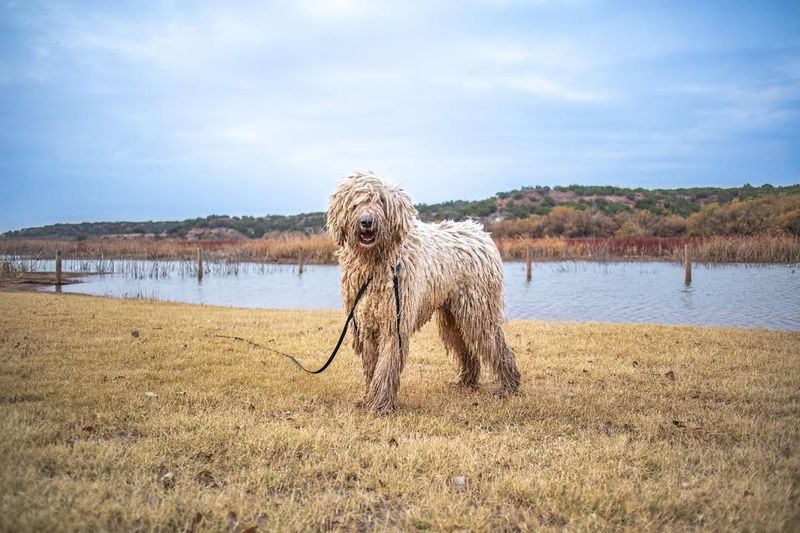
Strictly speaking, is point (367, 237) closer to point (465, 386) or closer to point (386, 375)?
point (386, 375)

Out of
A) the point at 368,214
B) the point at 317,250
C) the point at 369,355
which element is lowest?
the point at 369,355

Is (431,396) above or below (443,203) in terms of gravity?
below

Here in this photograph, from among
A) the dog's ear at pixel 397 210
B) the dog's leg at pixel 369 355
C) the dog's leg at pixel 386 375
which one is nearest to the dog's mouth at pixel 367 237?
the dog's ear at pixel 397 210

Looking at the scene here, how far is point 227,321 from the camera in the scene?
12.4 m

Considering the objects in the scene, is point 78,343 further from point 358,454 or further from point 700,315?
point 700,315

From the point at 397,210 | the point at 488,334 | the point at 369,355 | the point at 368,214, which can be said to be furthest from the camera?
the point at 488,334

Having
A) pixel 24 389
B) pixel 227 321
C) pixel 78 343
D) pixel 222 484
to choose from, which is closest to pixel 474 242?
pixel 222 484

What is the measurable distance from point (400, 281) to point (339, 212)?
0.94 m

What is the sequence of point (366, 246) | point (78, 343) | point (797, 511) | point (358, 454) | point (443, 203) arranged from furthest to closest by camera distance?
point (443, 203)
point (78, 343)
point (366, 246)
point (358, 454)
point (797, 511)

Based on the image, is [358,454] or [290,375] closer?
[358,454]

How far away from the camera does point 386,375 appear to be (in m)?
5.70

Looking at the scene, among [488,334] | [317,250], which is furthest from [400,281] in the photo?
[317,250]

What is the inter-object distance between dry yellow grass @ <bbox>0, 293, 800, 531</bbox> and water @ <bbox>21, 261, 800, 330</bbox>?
25.8ft

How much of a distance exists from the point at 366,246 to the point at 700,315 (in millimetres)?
13981
